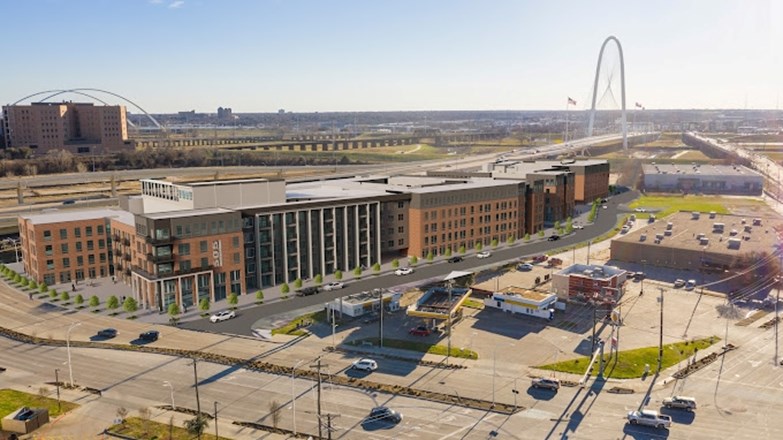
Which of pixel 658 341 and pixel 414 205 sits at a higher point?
pixel 414 205

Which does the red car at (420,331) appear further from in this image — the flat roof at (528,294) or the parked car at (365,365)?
the flat roof at (528,294)

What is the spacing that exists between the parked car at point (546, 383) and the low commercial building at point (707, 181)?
15072 centimetres

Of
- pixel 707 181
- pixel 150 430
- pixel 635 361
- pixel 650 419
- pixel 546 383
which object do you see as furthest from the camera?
pixel 707 181

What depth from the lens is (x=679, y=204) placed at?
16150 centimetres

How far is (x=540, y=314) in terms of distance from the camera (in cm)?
7244

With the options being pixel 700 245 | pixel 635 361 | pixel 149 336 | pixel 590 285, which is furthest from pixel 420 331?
pixel 700 245

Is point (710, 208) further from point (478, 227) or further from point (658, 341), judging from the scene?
point (658, 341)

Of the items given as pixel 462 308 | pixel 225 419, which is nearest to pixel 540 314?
pixel 462 308

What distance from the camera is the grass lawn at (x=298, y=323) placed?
67.7 m

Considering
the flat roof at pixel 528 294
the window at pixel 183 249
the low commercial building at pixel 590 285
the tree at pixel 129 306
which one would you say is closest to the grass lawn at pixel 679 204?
the low commercial building at pixel 590 285

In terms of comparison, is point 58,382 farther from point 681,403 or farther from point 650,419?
point 681,403

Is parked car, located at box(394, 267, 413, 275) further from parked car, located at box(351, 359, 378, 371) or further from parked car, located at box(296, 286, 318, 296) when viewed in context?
parked car, located at box(351, 359, 378, 371)

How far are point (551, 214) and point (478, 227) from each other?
32768 mm

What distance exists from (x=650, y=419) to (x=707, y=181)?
515 ft
